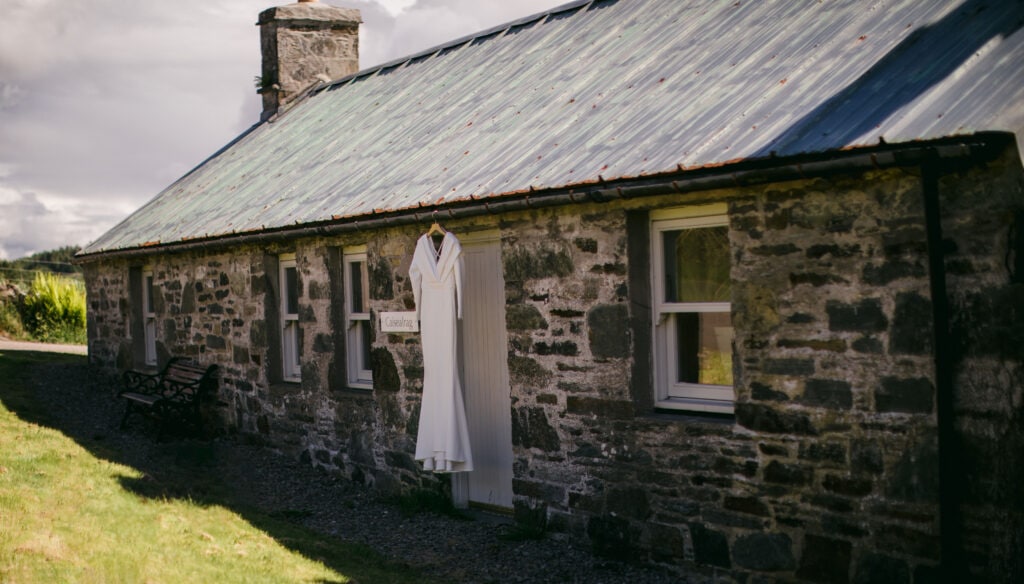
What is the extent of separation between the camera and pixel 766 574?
6.10 meters

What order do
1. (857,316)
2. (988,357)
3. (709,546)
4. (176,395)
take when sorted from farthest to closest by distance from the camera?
1. (176,395)
2. (709,546)
3. (857,316)
4. (988,357)

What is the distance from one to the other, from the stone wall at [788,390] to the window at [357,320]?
1525mm

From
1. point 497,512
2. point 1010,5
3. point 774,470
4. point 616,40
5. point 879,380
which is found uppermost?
point 616,40

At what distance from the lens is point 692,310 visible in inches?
269

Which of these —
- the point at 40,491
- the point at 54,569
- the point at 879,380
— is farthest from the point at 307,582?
the point at 879,380

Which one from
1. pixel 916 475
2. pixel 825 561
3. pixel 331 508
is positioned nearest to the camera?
pixel 916 475

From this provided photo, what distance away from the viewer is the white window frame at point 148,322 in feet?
50.3

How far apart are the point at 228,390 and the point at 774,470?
27.2 feet

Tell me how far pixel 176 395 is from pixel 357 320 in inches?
131

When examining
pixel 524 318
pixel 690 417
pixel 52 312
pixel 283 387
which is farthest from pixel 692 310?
pixel 52 312

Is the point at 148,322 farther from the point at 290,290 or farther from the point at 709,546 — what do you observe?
the point at 709,546

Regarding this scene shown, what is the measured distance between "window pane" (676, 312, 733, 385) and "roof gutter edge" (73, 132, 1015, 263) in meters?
1.04

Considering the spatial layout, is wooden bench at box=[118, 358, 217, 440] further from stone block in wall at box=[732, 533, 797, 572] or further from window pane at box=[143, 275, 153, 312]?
stone block in wall at box=[732, 533, 797, 572]

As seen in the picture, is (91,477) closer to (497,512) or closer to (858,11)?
(497,512)
